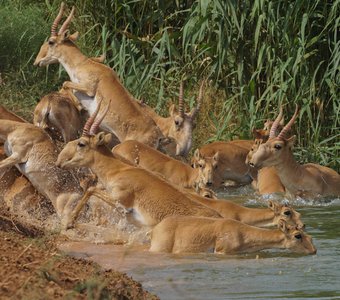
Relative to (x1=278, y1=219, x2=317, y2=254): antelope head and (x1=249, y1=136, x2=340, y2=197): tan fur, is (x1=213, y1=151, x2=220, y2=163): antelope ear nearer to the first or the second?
(x1=249, y1=136, x2=340, y2=197): tan fur

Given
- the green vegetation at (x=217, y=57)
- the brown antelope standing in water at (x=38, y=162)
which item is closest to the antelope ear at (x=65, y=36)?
the green vegetation at (x=217, y=57)

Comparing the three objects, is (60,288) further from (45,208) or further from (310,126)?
(310,126)

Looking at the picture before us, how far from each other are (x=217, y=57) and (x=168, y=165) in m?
2.49

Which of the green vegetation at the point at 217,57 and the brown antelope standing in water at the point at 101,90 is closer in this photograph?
the brown antelope standing in water at the point at 101,90

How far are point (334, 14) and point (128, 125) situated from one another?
297cm

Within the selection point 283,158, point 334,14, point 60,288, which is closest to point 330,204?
point 283,158

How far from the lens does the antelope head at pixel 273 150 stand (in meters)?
15.8

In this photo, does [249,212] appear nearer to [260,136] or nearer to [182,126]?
[260,136]

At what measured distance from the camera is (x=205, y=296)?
9398 millimetres

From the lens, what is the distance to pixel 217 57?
57.4 feet

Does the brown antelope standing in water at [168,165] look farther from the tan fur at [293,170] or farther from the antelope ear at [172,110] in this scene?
the antelope ear at [172,110]

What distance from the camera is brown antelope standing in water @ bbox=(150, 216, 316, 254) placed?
11.0 metres

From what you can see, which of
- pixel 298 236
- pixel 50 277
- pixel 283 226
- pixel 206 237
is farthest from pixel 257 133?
pixel 50 277

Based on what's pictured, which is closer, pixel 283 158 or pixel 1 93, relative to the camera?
pixel 283 158
